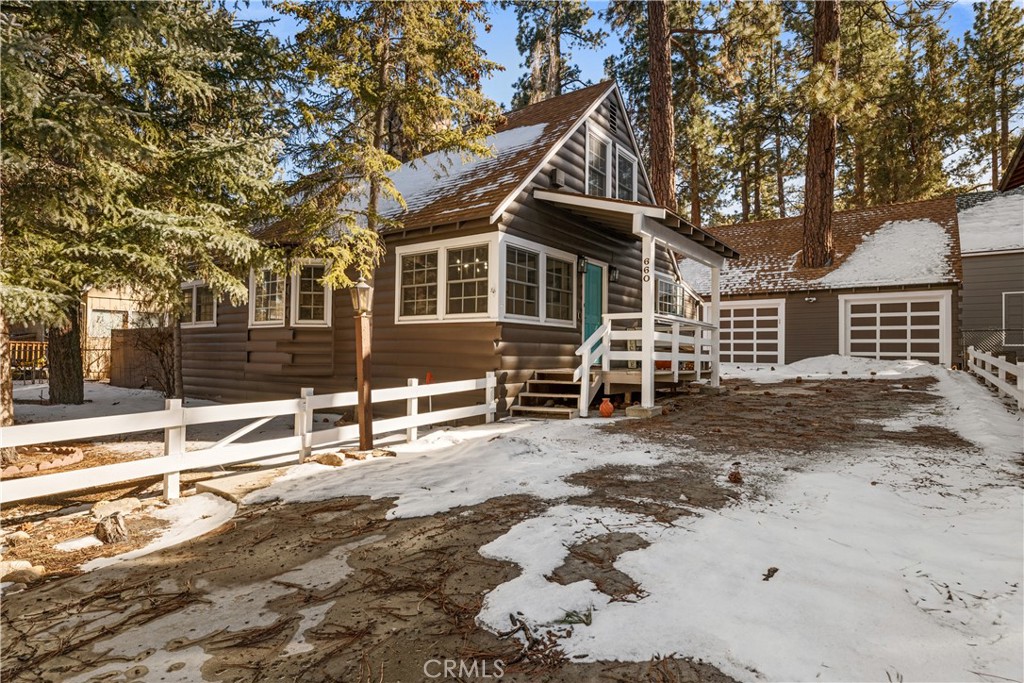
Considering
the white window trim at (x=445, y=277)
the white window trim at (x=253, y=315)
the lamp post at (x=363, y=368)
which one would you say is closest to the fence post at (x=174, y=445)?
the lamp post at (x=363, y=368)

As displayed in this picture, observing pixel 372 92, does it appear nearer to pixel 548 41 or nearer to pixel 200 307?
pixel 200 307

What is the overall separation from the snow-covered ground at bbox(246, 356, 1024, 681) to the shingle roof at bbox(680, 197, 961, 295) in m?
14.5

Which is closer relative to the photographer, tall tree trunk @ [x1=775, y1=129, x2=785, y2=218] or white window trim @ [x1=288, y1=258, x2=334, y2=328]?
white window trim @ [x1=288, y1=258, x2=334, y2=328]

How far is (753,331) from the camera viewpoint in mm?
20688

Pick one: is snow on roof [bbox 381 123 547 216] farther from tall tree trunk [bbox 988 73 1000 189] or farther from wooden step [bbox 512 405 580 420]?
tall tree trunk [bbox 988 73 1000 189]

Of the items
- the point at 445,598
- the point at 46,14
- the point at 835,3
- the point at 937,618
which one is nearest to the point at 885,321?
the point at 835,3

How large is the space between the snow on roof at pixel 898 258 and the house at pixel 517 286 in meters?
8.68

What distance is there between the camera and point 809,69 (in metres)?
19.2

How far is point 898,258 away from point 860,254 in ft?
4.13

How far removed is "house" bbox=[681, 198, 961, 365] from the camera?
17.6 meters

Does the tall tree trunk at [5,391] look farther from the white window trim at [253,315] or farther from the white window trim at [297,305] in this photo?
the white window trim at [253,315]

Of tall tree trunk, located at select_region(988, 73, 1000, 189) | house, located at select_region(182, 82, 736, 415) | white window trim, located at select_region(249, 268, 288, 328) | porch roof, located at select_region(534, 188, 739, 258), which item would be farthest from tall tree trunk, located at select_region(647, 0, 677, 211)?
tall tree trunk, located at select_region(988, 73, 1000, 189)

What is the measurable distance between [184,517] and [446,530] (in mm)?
2569

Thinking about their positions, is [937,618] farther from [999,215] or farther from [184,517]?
[999,215]
